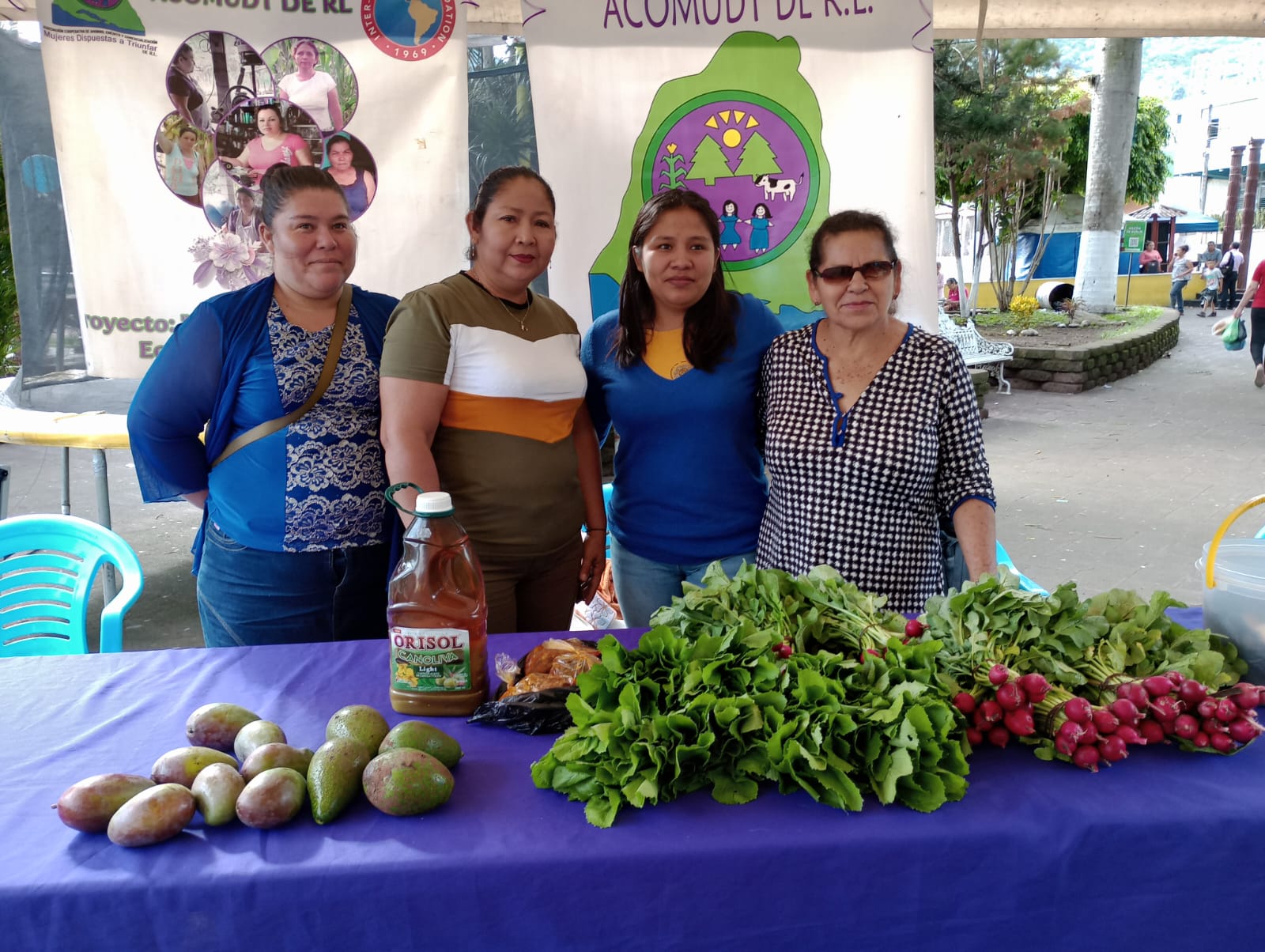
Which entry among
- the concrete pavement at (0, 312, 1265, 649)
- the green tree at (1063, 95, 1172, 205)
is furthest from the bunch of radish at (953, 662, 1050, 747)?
the green tree at (1063, 95, 1172, 205)

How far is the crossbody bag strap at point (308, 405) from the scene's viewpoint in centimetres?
208

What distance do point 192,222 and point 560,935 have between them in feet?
9.30

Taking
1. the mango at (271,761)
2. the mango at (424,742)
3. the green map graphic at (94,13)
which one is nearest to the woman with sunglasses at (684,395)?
the mango at (424,742)

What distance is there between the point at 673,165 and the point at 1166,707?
8.24 ft

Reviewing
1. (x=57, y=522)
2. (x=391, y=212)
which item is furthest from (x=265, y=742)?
(x=391, y=212)

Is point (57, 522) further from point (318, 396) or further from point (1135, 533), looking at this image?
point (1135, 533)

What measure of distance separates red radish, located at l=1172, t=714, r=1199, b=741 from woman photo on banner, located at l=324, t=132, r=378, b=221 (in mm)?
2828

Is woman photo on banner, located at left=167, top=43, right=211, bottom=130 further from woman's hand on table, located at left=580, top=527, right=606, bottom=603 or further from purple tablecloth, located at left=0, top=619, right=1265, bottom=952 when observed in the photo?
purple tablecloth, located at left=0, top=619, right=1265, bottom=952

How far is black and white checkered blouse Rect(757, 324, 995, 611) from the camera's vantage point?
202 cm

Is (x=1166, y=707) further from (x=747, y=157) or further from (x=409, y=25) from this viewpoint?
(x=409, y=25)

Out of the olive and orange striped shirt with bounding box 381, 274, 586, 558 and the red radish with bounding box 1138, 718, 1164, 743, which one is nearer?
the red radish with bounding box 1138, 718, 1164, 743

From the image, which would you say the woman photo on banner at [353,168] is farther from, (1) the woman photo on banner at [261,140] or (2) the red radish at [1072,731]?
(2) the red radish at [1072,731]

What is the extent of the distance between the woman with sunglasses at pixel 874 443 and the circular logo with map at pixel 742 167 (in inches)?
47.9

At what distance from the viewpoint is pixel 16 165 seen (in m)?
3.23
